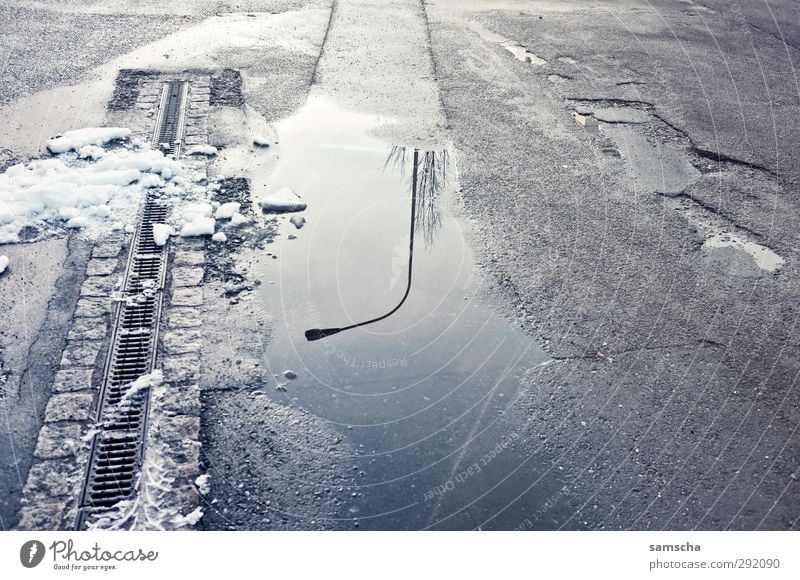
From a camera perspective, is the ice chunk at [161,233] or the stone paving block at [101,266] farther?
the ice chunk at [161,233]

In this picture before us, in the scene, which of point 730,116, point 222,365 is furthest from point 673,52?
point 222,365

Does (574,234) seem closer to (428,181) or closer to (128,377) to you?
(428,181)

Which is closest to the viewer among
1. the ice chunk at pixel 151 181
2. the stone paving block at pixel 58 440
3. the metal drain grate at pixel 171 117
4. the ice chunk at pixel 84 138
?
the stone paving block at pixel 58 440

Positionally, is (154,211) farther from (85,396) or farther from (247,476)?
(247,476)

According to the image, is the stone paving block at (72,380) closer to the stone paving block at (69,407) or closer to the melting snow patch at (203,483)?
the stone paving block at (69,407)

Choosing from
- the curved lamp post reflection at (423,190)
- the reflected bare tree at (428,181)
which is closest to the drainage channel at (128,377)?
the curved lamp post reflection at (423,190)

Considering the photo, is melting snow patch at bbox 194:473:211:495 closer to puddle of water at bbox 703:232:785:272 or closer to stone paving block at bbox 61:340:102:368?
stone paving block at bbox 61:340:102:368
